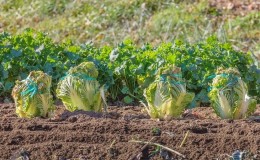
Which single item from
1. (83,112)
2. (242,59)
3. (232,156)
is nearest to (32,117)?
(83,112)

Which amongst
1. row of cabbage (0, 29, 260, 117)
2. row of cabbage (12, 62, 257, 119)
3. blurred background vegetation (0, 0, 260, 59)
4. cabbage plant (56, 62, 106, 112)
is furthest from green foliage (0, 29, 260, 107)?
blurred background vegetation (0, 0, 260, 59)

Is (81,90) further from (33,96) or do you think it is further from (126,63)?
(126,63)

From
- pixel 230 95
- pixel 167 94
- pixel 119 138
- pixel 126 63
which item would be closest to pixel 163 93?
pixel 167 94

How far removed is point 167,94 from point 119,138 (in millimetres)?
814

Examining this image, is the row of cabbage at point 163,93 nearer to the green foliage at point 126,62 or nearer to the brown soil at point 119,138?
the brown soil at point 119,138

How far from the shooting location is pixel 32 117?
18.5 feet

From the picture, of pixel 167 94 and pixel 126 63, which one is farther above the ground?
pixel 126 63

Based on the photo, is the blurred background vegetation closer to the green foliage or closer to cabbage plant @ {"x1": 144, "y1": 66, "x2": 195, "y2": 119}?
the green foliage

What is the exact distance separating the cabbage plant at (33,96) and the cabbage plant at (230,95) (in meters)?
1.16

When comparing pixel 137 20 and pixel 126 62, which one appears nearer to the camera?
pixel 126 62

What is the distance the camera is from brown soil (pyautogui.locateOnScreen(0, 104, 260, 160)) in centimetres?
457

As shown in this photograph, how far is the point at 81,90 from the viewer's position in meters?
5.72

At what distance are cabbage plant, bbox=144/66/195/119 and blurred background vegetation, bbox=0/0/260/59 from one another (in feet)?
14.8

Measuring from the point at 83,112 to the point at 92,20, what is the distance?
22.1ft
